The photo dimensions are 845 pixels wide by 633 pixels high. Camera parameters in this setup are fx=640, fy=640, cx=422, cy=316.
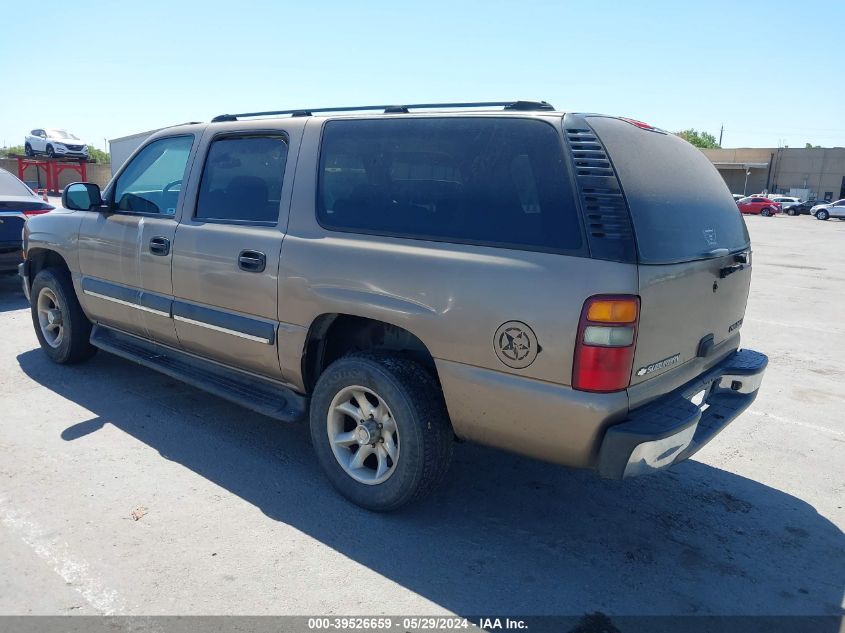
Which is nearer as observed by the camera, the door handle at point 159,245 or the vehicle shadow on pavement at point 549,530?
the vehicle shadow on pavement at point 549,530

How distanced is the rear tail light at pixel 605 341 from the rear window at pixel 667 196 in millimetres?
236

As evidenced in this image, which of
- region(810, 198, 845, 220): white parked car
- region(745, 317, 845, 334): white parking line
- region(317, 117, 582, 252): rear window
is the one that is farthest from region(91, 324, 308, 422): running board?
region(810, 198, 845, 220): white parked car

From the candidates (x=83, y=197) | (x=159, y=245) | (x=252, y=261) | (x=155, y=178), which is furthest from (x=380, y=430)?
(x=83, y=197)

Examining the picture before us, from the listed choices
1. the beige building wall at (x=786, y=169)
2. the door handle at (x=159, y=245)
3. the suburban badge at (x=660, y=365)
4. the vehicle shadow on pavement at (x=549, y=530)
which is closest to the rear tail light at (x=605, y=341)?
the suburban badge at (x=660, y=365)

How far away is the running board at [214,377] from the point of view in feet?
12.1

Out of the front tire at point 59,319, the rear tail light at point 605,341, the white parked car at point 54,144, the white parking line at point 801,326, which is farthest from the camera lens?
the white parked car at point 54,144

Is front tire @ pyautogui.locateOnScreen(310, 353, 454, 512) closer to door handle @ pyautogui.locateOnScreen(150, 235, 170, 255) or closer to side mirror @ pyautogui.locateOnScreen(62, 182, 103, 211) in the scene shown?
door handle @ pyautogui.locateOnScreen(150, 235, 170, 255)

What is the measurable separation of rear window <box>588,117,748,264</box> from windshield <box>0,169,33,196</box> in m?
8.91

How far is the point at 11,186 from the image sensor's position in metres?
9.13

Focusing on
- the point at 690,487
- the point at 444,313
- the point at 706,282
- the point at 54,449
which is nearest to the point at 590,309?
the point at 444,313

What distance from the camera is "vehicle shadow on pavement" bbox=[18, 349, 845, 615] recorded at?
109 inches

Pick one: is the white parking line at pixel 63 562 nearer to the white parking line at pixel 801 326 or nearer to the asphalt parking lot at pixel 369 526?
the asphalt parking lot at pixel 369 526

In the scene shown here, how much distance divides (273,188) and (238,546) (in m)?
1.98

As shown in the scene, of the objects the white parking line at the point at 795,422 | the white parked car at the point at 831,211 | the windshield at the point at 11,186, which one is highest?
the windshield at the point at 11,186
